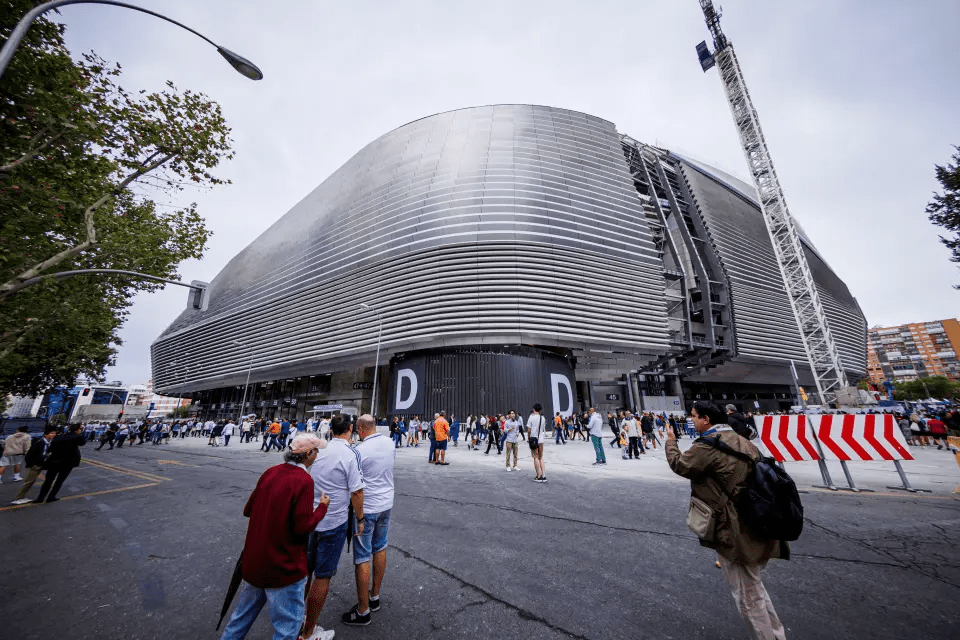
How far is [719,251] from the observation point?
40094mm

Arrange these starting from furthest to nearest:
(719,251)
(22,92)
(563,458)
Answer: (719,251)
(563,458)
(22,92)

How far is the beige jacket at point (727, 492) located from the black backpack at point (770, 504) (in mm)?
60

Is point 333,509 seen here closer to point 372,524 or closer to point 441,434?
point 372,524

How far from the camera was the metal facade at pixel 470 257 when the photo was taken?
93.9 ft

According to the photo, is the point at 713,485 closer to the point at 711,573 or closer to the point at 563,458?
the point at 711,573

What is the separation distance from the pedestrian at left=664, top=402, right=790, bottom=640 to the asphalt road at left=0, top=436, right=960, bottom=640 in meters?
0.41

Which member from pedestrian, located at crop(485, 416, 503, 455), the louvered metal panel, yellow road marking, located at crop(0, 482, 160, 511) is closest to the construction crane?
the louvered metal panel

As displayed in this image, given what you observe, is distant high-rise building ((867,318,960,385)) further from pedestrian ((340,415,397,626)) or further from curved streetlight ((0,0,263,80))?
curved streetlight ((0,0,263,80))

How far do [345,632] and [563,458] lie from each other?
1166 cm

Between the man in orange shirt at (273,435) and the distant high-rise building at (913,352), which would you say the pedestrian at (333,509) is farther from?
the distant high-rise building at (913,352)

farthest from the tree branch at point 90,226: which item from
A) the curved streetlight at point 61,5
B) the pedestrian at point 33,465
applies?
the pedestrian at point 33,465

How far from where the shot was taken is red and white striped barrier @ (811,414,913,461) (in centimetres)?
723

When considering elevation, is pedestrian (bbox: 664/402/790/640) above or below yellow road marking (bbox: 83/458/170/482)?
above

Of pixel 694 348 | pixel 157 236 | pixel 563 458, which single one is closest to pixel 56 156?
pixel 157 236
